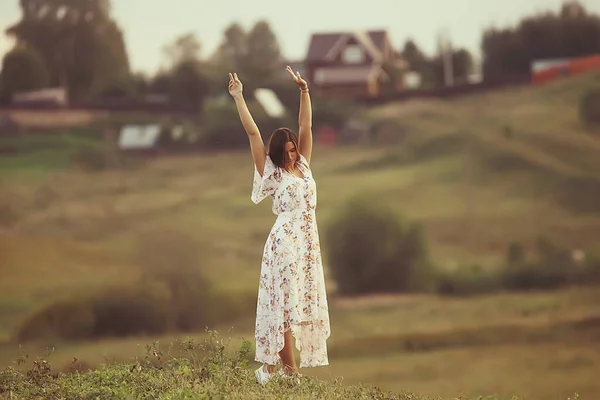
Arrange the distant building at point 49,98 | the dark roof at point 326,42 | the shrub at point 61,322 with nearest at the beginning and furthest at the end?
the shrub at point 61,322 < the distant building at point 49,98 < the dark roof at point 326,42

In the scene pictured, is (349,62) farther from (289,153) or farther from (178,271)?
(289,153)

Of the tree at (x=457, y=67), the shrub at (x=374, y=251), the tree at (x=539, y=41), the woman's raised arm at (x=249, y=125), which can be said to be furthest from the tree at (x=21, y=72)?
the woman's raised arm at (x=249, y=125)

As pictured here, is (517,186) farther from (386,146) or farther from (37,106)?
(37,106)

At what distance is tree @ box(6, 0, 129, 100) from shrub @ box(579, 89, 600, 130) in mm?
5662

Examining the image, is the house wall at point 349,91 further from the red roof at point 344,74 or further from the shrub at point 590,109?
the shrub at point 590,109

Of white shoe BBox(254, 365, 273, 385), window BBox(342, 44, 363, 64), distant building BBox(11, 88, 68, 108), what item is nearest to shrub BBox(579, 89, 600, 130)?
window BBox(342, 44, 363, 64)

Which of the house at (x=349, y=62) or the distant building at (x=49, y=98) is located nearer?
the distant building at (x=49, y=98)

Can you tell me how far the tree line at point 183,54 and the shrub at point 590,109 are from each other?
1.80 feet

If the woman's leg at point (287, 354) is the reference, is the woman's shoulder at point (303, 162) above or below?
above

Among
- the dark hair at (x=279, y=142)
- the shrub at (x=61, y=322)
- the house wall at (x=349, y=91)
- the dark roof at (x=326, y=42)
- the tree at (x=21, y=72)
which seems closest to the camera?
the dark hair at (x=279, y=142)

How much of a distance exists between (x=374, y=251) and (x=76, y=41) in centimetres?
434

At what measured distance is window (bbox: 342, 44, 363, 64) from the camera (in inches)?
513

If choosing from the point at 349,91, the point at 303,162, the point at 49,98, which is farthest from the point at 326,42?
the point at 303,162

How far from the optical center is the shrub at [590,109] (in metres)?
13.5
